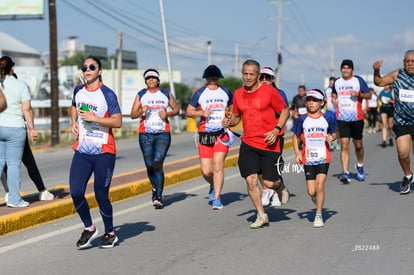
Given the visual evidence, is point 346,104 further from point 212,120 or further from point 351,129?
point 212,120

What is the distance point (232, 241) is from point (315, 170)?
5.47ft

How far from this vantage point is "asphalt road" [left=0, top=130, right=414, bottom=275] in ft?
19.7

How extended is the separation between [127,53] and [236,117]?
105 meters

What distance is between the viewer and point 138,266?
608cm

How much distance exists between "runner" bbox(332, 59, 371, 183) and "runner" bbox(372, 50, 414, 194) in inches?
71.5

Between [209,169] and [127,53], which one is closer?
[209,169]

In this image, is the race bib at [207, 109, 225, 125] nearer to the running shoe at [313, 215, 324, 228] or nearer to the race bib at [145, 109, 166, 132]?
the race bib at [145, 109, 166, 132]

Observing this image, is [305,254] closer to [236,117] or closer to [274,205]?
[236,117]

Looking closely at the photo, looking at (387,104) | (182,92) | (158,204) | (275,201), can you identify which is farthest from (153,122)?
(182,92)

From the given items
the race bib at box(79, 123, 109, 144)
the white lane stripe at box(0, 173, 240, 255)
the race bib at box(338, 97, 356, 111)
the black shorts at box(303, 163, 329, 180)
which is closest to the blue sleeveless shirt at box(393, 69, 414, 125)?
the race bib at box(338, 97, 356, 111)

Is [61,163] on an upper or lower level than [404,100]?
lower

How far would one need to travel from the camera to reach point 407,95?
10.2 meters

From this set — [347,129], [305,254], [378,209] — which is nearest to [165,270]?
[305,254]

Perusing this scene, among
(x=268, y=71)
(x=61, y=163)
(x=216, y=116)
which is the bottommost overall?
(x=61, y=163)
